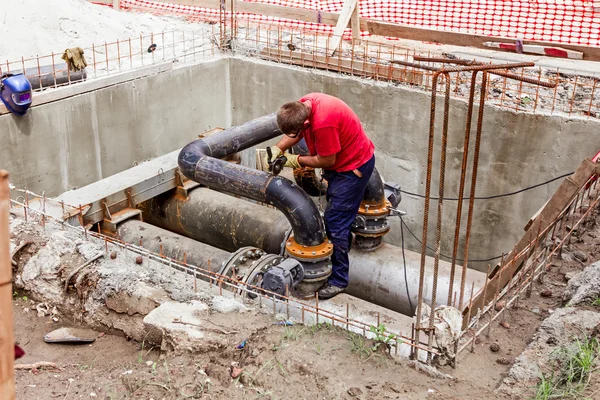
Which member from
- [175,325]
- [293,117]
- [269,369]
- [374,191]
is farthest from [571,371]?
[374,191]

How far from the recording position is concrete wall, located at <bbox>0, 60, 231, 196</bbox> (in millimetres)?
7770

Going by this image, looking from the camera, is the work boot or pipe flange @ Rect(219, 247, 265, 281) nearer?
pipe flange @ Rect(219, 247, 265, 281)

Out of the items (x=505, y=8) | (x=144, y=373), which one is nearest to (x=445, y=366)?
Result: (x=144, y=373)

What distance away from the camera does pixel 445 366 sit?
4098 millimetres

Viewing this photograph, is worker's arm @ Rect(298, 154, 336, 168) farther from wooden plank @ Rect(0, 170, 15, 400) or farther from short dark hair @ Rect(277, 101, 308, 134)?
wooden plank @ Rect(0, 170, 15, 400)

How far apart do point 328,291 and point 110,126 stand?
419cm

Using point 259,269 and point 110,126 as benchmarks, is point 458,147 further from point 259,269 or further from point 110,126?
point 110,126

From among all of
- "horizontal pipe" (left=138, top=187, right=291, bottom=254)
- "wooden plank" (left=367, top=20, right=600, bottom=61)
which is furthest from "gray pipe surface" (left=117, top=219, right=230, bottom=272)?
"wooden plank" (left=367, top=20, right=600, bottom=61)

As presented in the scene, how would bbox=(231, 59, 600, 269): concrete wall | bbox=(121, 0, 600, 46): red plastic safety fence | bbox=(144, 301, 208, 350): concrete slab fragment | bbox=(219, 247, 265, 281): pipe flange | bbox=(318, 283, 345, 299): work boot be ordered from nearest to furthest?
bbox=(144, 301, 208, 350): concrete slab fragment
bbox=(219, 247, 265, 281): pipe flange
bbox=(318, 283, 345, 299): work boot
bbox=(231, 59, 600, 269): concrete wall
bbox=(121, 0, 600, 46): red plastic safety fence

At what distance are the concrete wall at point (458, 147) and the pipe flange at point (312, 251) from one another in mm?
2973

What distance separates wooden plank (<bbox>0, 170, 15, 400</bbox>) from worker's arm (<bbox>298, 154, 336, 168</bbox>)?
13.0ft

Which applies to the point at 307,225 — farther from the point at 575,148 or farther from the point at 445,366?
the point at 575,148

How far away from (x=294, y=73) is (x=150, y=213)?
114 inches

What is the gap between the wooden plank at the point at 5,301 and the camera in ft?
5.33
